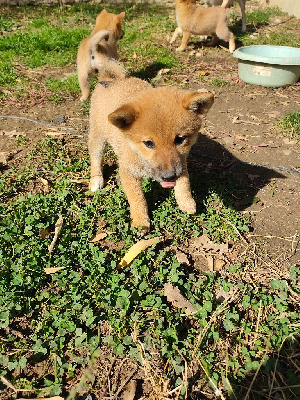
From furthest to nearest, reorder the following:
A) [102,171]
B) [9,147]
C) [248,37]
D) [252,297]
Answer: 1. [248,37]
2. [9,147]
3. [102,171]
4. [252,297]

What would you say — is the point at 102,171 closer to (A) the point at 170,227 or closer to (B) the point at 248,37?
(A) the point at 170,227

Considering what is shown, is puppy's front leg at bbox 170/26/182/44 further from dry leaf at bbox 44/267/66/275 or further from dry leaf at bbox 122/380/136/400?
dry leaf at bbox 122/380/136/400

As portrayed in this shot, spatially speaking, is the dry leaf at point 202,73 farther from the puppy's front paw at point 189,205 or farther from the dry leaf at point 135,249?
the dry leaf at point 135,249

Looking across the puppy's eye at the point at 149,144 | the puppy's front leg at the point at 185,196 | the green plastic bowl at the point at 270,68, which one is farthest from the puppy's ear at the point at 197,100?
the green plastic bowl at the point at 270,68

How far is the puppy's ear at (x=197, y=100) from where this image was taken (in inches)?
111

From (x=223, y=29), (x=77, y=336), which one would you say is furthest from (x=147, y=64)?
(x=77, y=336)

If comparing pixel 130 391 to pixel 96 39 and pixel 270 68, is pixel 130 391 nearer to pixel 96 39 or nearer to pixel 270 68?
pixel 96 39

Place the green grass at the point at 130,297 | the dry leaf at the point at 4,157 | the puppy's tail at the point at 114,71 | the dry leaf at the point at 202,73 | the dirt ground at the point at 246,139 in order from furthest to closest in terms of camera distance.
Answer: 1. the dry leaf at the point at 202,73
2. the dry leaf at the point at 4,157
3. the puppy's tail at the point at 114,71
4. the dirt ground at the point at 246,139
5. the green grass at the point at 130,297

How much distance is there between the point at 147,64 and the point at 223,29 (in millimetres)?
2529

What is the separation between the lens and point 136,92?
359cm

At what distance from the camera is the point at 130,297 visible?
275 cm

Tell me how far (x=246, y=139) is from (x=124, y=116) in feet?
9.50

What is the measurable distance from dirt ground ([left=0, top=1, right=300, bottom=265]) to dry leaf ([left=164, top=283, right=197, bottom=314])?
0.99 m

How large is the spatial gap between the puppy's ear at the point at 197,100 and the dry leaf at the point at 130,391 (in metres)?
2.06
